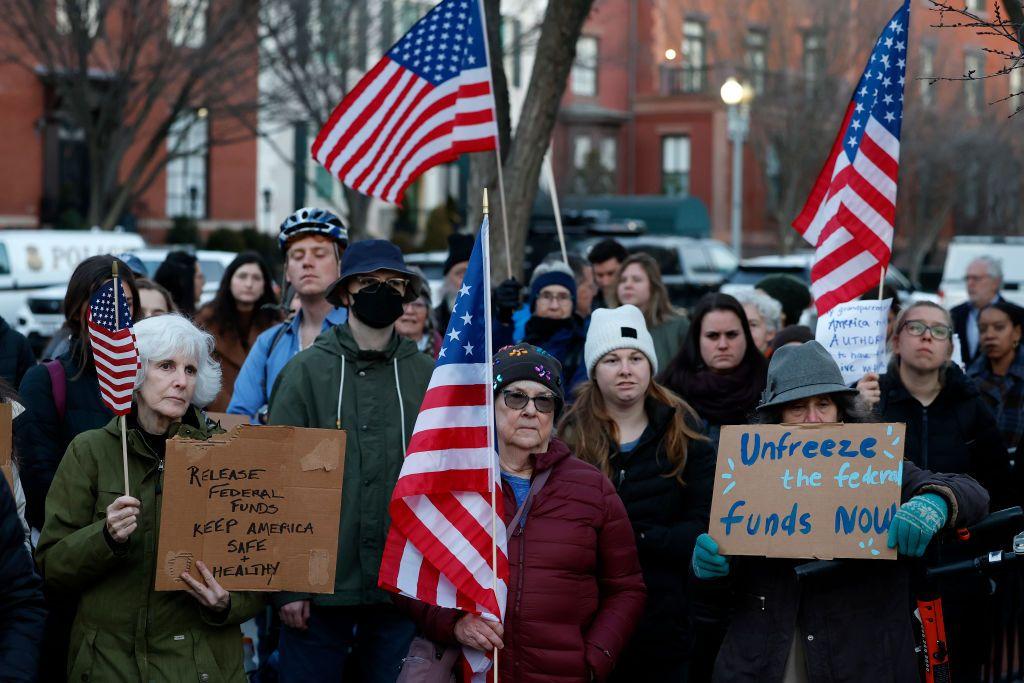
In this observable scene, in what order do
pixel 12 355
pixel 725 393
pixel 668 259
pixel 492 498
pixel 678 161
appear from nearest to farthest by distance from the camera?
pixel 492 498
pixel 12 355
pixel 725 393
pixel 668 259
pixel 678 161

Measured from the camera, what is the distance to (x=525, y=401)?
200 inches

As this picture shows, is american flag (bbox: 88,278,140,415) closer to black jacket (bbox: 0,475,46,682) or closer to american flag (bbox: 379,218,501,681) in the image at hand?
black jacket (bbox: 0,475,46,682)

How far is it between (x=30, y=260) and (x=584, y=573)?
2041 centimetres

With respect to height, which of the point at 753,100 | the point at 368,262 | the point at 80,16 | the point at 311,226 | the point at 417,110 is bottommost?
the point at 368,262

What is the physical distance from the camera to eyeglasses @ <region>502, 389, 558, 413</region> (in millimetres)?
5062

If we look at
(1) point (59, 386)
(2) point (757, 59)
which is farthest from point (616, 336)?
(2) point (757, 59)

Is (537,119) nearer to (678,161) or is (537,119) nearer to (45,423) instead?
(45,423)

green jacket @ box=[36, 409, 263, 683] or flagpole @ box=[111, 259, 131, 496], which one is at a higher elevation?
flagpole @ box=[111, 259, 131, 496]

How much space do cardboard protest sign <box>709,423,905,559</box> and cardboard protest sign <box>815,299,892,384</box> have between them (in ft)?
7.55

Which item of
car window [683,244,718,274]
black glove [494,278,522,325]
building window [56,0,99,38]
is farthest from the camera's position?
car window [683,244,718,274]

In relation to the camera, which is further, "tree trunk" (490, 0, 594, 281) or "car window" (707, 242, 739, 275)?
"car window" (707, 242, 739, 275)

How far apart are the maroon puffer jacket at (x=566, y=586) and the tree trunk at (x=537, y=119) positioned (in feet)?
19.2

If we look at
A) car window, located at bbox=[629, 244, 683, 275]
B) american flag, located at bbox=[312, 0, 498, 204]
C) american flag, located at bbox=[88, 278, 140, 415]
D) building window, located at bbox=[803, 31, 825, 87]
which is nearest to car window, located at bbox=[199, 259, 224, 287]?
car window, located at bbox=[629, 244, 683, 275]

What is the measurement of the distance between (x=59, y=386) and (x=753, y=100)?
1379 inches
